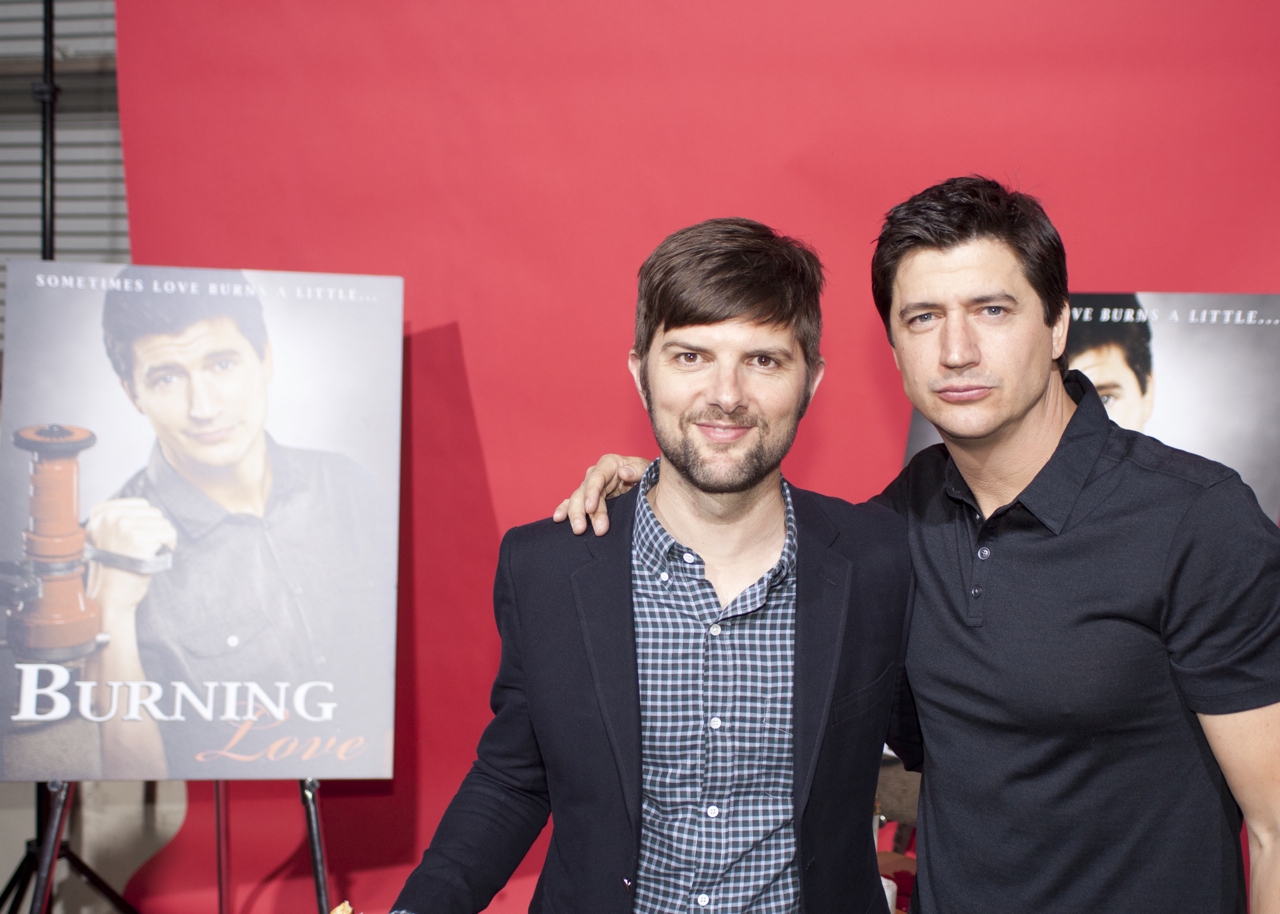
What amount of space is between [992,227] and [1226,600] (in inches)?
26.1

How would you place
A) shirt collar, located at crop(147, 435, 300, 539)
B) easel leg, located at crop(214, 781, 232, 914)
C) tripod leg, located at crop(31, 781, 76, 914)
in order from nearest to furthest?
tripod leg, located at crop(31, 781, 76, 914) → shirt collar, located at crop(147, 435, 300, 539) → easel leg, located at crop(214, 781, 232, 914)

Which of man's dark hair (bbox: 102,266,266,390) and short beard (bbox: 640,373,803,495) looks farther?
man's dark hair (bbox: 102,266,266,390)

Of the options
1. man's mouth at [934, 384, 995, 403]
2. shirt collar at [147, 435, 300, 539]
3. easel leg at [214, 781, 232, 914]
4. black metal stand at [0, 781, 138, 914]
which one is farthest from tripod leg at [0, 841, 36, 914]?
man's mouth at [934, 384, 995, 403]

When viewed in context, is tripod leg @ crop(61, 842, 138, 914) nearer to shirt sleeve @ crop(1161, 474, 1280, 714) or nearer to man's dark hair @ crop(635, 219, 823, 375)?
man's dark hair @ crop(635, 219, 823, 375)

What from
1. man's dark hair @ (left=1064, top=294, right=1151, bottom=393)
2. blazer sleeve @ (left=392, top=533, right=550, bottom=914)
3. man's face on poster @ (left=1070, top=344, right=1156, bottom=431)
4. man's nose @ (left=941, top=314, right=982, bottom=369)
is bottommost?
blazer sleeve @ (left=392, top=533, right=550, bottom=914)

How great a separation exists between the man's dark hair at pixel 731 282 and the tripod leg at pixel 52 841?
186 centimetres

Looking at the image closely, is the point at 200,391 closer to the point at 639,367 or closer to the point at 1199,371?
the point at 639,367

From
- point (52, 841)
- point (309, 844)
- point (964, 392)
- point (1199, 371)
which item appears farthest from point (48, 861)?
point (1199, 371)

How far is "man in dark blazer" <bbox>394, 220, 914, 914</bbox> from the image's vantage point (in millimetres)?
1361

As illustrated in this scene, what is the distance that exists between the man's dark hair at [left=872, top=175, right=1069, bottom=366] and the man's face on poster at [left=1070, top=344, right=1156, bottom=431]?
822 mm

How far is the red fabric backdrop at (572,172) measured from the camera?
2.40 metres

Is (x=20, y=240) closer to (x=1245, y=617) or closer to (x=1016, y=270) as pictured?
(x=1016, y=270)

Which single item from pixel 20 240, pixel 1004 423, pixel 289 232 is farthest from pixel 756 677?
pixel 20 240

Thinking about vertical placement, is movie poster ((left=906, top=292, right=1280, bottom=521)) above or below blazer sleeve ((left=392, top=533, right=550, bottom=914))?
above
